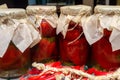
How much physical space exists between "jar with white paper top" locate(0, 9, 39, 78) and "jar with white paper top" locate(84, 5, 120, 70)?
0.54 feet

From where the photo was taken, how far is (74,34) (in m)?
0.75

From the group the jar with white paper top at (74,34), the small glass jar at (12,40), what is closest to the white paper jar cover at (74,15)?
the jar with white paper top at (74,34)

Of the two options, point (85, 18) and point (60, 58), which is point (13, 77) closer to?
point (60, 58)

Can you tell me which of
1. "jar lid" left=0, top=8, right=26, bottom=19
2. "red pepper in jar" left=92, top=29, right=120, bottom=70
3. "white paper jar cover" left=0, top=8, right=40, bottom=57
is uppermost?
"jar lid" left=0, top=8, right=26, bottom=19

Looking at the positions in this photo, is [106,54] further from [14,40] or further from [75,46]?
[14,40]

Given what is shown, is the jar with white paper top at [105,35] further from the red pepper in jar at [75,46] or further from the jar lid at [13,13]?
the jar lid at [13,13]

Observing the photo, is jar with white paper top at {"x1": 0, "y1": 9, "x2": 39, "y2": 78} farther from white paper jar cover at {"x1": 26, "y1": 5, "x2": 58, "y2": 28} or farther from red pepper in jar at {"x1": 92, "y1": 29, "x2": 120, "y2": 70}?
red pepper in jar at {"x1": 92, "y1": 29, "x2": 120, "y2": 70}

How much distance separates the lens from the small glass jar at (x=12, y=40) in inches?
28.0

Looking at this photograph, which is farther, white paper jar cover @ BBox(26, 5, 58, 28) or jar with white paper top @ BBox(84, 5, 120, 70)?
white paper jar cover @ BBox(26, 5, 58, 28)

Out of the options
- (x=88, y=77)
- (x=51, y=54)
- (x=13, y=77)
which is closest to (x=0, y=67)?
(x=13, y=77)

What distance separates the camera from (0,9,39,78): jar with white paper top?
0.71 m

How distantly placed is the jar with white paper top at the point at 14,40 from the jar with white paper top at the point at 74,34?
9cm

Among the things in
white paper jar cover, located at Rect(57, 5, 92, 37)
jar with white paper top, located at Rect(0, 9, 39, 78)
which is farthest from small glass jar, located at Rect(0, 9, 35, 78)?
white paper jar cover, located at Rect(57, 5, 92, 37)

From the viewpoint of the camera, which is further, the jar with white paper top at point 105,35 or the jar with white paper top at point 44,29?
the jar with white paper top at point 44,29
